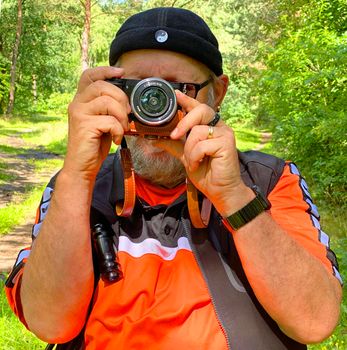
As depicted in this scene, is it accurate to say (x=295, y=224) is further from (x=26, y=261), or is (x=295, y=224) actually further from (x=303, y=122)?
(x=303, y=122)

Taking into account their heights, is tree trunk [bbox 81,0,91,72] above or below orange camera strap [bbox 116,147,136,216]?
below

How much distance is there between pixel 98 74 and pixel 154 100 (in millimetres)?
234

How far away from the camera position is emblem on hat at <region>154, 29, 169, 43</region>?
1985 millimetres

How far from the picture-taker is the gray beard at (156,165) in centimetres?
199

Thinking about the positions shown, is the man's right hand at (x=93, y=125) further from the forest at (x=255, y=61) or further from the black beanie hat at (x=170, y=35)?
the forest at (x=255, y=61)

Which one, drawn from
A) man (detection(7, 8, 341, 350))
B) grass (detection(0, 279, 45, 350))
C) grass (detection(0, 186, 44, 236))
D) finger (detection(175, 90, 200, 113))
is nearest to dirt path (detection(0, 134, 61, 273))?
grass (detection(0, 186, 44, 236))

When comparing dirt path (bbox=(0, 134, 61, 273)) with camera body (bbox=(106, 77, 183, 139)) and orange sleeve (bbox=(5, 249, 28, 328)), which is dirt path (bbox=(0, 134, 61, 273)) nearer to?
orange sleeve (bbox=(5, 249, 28, 328))

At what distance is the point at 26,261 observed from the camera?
6.09 feet

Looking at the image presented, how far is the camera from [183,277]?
5.92ft

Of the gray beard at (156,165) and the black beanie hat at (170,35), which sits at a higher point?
the black beanie hat at (170,35)

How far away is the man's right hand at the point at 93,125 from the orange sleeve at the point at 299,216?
61 centimetres

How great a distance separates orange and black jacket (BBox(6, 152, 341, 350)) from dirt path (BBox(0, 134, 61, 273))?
4.17 m

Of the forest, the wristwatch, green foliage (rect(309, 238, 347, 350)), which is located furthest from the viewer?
the forest

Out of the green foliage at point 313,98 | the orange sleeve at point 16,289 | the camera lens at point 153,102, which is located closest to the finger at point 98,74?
the camera lens at point 153,102
